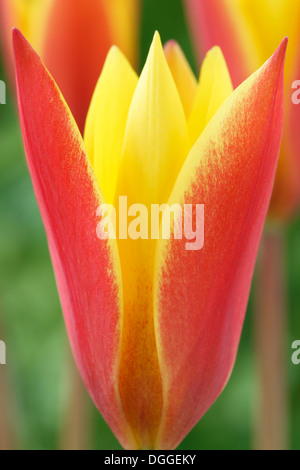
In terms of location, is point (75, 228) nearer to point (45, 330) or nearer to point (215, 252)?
point (215, 252)

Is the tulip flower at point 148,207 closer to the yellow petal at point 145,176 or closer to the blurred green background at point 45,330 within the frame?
the yellow petal at point 145,176

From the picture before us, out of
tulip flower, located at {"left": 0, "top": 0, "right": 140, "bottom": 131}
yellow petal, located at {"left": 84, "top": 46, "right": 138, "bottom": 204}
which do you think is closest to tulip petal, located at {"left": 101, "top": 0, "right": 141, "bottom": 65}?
tulip flower, located at {"left": 0, "top": 0, "right": 140, "bottom": 131}

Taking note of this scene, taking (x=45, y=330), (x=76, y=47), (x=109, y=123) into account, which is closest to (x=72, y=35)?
(x=76, y=47)

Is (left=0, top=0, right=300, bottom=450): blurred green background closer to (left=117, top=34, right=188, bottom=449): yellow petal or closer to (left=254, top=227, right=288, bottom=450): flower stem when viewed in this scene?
(left=254, top=227, right=288, bottom=450): flower stem

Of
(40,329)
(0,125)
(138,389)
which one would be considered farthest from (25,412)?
(138,389)

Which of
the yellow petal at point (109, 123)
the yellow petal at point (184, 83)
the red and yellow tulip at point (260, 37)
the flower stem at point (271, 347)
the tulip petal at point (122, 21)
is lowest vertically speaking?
the flower stem at point (271, 347)

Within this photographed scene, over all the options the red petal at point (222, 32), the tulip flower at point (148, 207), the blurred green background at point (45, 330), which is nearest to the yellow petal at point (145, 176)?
the tulip flower at point (148, 207)
